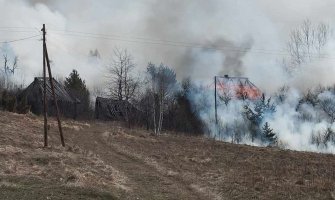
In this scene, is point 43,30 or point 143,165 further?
point 43,30

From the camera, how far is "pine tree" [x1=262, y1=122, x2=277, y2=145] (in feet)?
174

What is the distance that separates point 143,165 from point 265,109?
3211 cm

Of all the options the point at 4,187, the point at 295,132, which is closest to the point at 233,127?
the point at 295,132

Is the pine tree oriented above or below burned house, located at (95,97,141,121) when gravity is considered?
below

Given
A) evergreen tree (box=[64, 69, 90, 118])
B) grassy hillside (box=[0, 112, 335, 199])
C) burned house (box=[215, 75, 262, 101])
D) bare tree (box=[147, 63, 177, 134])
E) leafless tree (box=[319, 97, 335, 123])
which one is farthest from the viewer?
evergreen tree (box=[64, 69, 90, 118])

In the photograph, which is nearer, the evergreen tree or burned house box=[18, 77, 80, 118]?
burned house box=[18, 77, 80, 118]

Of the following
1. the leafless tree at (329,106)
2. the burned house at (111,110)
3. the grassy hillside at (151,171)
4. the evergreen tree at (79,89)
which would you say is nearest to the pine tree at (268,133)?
the leafless tree at (329,106)

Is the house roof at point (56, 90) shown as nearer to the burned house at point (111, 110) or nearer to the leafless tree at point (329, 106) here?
the burned house at point (111, 110)

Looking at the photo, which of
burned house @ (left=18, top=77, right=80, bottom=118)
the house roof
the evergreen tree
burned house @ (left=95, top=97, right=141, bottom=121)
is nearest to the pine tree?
burned house @ (left=95, top=97, right=141, bottom=121)

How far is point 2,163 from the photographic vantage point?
21.0 m

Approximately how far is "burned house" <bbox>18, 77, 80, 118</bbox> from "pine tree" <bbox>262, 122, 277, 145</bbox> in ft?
110

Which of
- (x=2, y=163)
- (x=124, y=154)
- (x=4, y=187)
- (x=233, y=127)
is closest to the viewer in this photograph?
(x=4, y=187)

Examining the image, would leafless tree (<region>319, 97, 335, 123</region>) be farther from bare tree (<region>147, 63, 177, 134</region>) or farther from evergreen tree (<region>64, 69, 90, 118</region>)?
evergreen tree (<region>64, 69, 90, 118</region>)

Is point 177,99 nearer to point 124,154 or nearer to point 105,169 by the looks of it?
point 124,154
